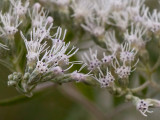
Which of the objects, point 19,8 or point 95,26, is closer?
point 19,8

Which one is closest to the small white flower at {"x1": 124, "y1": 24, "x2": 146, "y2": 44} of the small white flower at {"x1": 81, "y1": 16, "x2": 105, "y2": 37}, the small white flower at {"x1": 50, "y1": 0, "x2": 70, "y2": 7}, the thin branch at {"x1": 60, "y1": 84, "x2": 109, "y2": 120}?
the small white flower at {"x1": 81, "y1": 16, "x2": 105, "y2": 37}

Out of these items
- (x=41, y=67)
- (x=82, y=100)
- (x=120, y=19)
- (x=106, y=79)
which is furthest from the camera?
(x=82, y=100)

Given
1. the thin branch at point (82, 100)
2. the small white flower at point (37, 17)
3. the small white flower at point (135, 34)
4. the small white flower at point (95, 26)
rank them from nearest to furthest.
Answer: the small white flower at point (37, 17) → the small white flower at point (135, 34) → the small white flower at point (95, 26) → the thin branch at point (82, 100)

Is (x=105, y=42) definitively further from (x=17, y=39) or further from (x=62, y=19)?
(x=17, y=39)

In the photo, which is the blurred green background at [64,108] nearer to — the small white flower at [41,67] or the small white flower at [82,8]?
the small white flower at [82,8]

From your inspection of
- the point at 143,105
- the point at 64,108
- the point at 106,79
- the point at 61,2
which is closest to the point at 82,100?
the point at 64,108

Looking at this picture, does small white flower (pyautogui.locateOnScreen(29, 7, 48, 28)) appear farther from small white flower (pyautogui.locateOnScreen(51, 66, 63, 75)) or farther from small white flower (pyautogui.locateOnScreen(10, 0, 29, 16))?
small white flower (pyautogui.locateOnScreen(51, 66, 63, 75))

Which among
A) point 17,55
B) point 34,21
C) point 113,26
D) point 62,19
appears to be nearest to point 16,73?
point 17,55

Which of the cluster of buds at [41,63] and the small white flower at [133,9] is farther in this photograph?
the small white flower at [133,9]

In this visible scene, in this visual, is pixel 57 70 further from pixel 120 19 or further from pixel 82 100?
pixel 82 100

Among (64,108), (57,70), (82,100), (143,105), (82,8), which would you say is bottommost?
(64,108)

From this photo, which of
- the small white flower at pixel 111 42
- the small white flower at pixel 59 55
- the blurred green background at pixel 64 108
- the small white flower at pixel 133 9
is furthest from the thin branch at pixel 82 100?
the small white flower at pixel 59 55

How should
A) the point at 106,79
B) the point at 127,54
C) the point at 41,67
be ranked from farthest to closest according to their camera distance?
1. the point at 127,54
2. the point at 106,79
3. the point at 41,67
